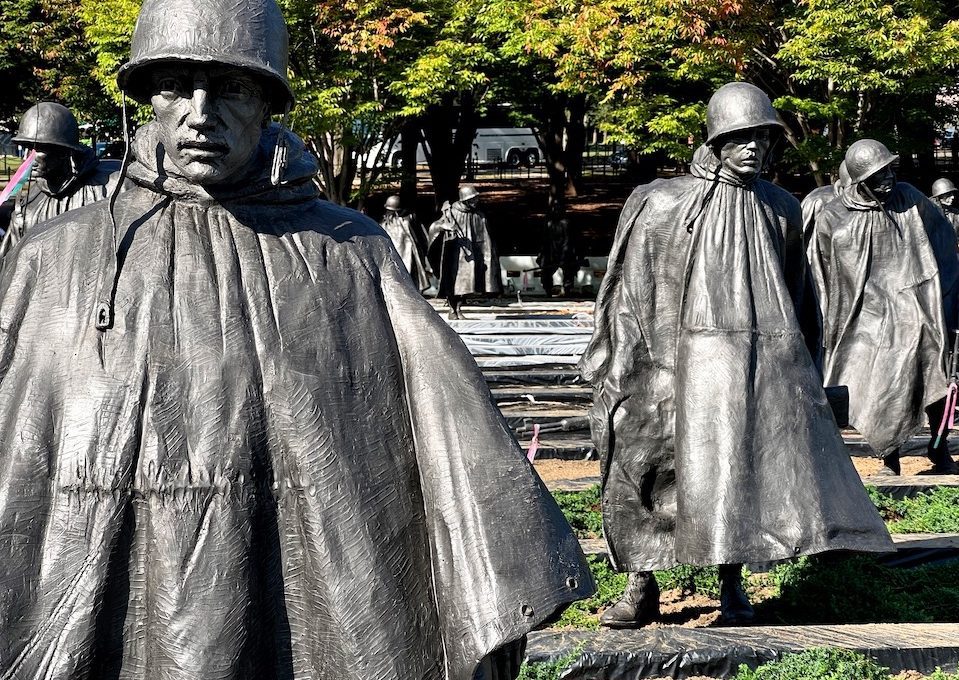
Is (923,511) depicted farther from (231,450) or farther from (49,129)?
(231,450)

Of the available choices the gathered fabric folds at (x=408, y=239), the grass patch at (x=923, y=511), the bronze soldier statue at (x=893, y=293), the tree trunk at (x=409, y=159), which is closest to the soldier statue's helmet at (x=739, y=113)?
the grass patch at (x=923, y=511)

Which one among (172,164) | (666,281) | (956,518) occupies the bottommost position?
(956,518)

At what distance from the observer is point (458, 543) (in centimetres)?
311

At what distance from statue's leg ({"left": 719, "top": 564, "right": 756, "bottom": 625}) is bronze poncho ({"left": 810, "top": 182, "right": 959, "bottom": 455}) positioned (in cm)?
480

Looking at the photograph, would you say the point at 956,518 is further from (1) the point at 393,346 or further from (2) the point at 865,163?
(1) the point at 393,346

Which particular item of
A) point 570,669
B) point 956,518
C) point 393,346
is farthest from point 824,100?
point 393,346

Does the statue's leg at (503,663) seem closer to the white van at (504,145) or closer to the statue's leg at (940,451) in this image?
the statue's leg at (940,451)

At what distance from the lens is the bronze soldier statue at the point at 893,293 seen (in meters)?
11.8

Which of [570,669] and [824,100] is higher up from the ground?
[824,100]

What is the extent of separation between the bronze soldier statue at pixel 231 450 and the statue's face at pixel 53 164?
690 cm

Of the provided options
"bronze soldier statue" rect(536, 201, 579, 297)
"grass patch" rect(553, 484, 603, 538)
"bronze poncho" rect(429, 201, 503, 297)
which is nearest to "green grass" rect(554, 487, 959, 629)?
"grass patch" rect(553, 484, 603, 538)

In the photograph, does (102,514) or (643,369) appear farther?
(643,369)

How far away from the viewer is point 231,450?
10.1 feet

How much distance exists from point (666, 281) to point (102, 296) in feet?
14.7
